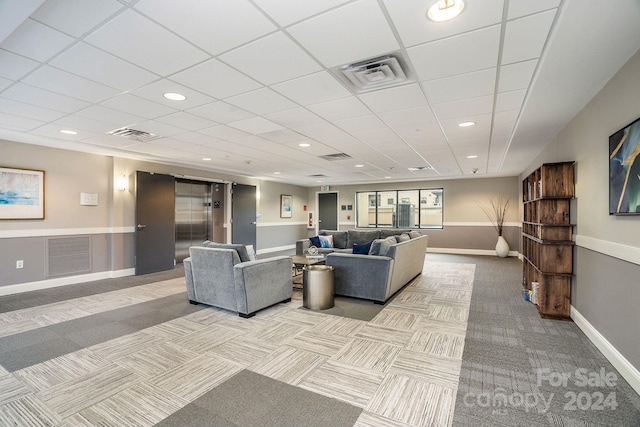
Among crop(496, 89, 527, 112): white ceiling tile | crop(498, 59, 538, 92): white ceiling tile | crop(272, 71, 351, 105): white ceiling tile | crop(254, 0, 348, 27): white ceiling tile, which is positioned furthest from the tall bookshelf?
crop(254, 0, 348, 27): white ceiling tile

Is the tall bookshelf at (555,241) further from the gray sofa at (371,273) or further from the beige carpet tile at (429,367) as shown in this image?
the beige carpet tile at (429,367)

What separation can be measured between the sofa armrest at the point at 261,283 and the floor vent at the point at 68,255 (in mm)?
3974

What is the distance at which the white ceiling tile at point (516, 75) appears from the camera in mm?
2473

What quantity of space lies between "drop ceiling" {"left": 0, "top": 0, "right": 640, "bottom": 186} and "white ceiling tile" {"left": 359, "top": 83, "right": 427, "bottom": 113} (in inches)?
0.9

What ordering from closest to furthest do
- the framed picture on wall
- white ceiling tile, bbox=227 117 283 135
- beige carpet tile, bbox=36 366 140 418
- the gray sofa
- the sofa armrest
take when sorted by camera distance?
beige carpet tile, bbox=36 366 140 418, the sofa armrest, white ceiling tile, bbox=227 117 283 135, the gray sofa, the framed picture on wall

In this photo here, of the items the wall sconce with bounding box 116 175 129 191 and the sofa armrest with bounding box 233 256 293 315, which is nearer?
the sofa armrest with bounding box 233 256 293 315

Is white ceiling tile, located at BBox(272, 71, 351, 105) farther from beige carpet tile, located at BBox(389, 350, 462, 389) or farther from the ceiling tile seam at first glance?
beige carpet tile, located at BBox(389, 350, 462, 389)

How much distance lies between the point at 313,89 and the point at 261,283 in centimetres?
243

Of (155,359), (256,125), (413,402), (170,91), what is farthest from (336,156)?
(413,402)

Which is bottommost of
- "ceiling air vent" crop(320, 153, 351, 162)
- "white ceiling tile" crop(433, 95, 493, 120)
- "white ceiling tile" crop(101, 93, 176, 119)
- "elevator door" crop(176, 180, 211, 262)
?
"elevator door" crop(176, 180, 211, 262)

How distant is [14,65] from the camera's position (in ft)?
8.18

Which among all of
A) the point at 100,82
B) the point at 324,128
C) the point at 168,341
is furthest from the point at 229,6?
the point at 168,341

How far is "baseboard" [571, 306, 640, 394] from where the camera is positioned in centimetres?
226

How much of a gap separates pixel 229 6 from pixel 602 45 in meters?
2.61
